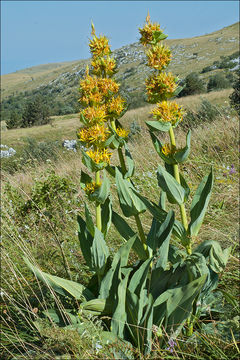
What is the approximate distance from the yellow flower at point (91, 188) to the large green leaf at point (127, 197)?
14 cm

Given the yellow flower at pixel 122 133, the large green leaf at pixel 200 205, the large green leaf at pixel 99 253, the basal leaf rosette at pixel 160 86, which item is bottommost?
the large green leaf at pixel 99 253

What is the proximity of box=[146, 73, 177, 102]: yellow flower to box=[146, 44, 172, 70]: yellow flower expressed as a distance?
0.18 ft

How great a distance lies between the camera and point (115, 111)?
1.79 m

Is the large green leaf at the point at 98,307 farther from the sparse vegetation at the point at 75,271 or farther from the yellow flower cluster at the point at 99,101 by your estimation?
the yellow flower cluster at the point at 99,101

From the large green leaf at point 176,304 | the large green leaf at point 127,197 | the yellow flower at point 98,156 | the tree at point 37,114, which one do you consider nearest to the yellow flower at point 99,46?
the yellow flower at point 98,156

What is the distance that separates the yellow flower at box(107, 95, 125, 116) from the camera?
70.0 inches

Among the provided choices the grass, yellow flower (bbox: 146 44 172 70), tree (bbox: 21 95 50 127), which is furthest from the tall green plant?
tree (bbox: 21 95 50 127)

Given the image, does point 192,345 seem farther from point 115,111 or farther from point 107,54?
point 107,54

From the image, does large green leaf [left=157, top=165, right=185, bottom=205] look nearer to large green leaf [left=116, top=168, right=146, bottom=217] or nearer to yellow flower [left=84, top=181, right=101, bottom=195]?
large green leaf [left=116, top=168, right=146, bottom=217]

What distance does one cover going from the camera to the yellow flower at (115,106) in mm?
1777

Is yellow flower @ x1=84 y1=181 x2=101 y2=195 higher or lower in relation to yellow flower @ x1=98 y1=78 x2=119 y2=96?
lower

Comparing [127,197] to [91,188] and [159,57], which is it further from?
[159,57]

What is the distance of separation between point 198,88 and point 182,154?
2120 cm

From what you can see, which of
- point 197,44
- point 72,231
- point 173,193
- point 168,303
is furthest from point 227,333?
point 197,44
